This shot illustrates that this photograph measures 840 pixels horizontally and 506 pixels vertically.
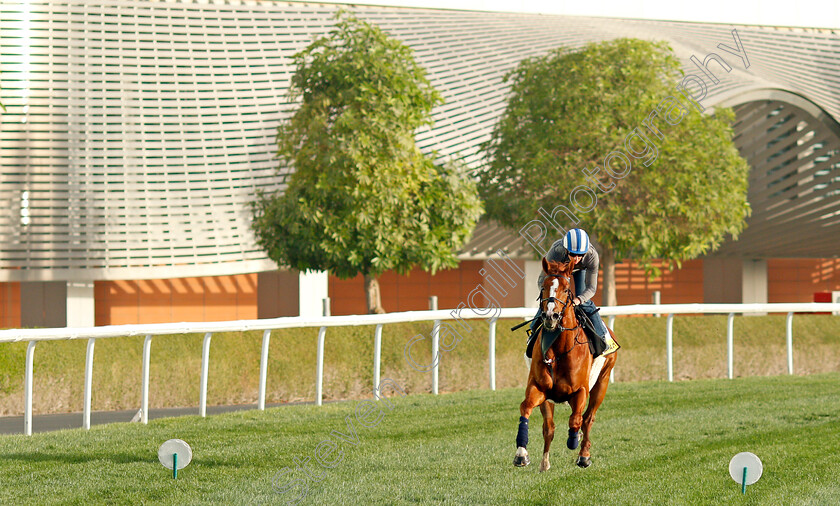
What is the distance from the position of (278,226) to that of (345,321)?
417 inches

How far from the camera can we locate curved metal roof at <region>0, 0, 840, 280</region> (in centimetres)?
2631

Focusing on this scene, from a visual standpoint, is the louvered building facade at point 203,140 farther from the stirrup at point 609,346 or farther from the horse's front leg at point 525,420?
the horse's front leg at point 525,420

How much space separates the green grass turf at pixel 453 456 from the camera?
18.9ft

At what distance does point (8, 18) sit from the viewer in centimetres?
2856

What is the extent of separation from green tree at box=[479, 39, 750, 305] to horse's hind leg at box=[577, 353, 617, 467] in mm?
17370

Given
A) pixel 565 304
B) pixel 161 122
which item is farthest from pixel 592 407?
pixel 161 122

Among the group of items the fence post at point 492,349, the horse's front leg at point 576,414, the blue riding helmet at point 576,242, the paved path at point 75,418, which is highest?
the blue riding helmet at point 576,242

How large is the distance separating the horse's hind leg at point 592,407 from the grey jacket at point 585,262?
599 millimetres

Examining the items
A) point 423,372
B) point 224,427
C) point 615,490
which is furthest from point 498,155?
point 615,490

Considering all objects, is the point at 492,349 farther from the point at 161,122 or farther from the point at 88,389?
the point at 161,122

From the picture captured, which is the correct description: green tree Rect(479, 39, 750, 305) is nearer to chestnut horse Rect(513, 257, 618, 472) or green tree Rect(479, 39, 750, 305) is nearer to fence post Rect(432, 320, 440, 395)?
fence post Rect(432, 320, 440, 395)

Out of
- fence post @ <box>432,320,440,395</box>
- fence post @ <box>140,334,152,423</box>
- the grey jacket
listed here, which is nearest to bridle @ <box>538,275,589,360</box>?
the grey jacket

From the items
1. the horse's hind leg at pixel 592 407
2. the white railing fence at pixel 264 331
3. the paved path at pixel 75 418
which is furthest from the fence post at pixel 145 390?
the horse's hind leg at pixel 592 407

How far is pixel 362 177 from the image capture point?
64.3 ft
